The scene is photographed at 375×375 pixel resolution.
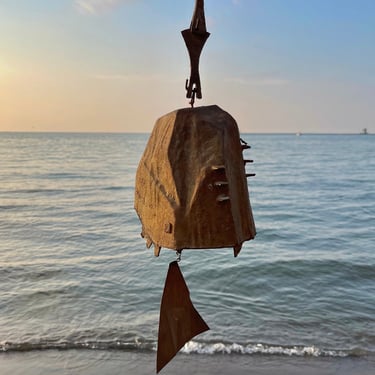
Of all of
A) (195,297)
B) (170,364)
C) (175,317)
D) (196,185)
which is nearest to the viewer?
(196,185)

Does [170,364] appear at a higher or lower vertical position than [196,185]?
lower

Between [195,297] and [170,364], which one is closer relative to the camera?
[170,364]

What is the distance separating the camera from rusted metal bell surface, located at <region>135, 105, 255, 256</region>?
1534 millimetres

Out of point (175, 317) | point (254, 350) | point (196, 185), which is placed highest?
point (196, 185)

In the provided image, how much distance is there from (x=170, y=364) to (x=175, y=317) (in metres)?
4.16

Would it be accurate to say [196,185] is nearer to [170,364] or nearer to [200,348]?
[170,364]

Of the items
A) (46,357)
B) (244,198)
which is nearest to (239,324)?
(46,357)

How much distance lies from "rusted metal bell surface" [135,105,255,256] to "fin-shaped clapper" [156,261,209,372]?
260 mm

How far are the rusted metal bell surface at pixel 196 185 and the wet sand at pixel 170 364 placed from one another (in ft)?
14.6

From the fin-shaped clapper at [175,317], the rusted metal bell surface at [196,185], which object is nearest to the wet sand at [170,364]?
the fin-shaped clapper at [175,317]

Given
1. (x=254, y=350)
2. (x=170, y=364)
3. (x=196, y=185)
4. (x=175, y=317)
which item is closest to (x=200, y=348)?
(x=170, y=364)

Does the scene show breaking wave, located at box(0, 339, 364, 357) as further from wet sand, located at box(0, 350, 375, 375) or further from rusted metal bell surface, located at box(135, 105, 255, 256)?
rusted metal bell surface, located at box(135, 105, 255, 256)

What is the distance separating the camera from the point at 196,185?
1.54 meters

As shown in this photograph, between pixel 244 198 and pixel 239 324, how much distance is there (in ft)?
18.9
